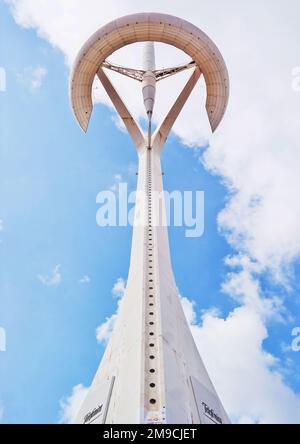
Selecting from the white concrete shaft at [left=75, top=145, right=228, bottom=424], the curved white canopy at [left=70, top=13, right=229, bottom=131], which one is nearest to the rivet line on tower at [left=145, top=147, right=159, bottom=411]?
the white concrete shaft at [left=75, top=145, right=228, bottom=424]

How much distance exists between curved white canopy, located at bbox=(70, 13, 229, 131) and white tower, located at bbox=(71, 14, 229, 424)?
3 centimetres

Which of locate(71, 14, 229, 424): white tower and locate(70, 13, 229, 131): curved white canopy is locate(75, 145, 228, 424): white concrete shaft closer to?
locate(71, 14, 229, 424): white tower

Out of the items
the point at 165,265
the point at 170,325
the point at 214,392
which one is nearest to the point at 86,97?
the point at 165,265

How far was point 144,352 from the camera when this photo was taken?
592 cm

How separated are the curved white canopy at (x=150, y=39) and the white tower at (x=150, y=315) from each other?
3 centimetres

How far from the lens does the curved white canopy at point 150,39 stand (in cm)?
1325

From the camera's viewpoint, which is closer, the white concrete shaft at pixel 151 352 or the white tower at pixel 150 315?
the white concrete shaft at pixel 151 352

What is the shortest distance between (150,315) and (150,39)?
10650mm

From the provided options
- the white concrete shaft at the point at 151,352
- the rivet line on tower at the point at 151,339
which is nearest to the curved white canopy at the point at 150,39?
the white concrete shaft at the point at 151,352

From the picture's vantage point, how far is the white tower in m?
5.27

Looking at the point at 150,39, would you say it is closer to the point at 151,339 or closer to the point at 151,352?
the point at 151,339

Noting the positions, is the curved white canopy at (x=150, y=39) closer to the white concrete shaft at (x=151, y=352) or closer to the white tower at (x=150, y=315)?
the white tower at (x=150, y=315)

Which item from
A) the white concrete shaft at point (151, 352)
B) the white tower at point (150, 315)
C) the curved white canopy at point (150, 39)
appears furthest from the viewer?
the curved white canopy at point (150, 39)
